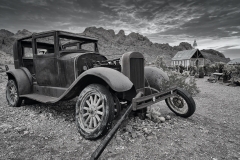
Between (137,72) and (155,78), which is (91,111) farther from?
(155,78)

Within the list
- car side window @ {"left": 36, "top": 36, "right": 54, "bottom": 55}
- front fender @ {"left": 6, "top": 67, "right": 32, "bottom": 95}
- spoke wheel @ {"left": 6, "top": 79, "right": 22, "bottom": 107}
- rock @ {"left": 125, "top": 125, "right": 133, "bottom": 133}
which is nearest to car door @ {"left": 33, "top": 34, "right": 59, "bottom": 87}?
front fender @ {"left": 6, "top": 67, "right": 32, "bottom": 95}

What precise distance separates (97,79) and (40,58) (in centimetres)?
208

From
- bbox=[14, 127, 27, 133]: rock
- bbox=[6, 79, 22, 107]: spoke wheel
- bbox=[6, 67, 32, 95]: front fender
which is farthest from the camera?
bbox=[6, 79, 22, 107]: spoke wheel

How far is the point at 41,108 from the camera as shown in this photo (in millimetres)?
4230

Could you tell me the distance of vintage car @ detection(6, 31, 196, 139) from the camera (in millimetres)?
2441

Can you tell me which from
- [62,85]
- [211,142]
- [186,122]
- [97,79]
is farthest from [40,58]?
[211,142]

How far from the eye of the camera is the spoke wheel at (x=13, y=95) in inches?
168

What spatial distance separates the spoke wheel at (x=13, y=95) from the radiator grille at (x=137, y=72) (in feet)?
10.9

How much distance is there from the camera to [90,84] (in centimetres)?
278

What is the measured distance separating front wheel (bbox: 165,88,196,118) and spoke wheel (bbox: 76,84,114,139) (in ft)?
5.68

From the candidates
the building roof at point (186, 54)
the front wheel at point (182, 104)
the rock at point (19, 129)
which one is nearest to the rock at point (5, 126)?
the rock at point (19, 129)

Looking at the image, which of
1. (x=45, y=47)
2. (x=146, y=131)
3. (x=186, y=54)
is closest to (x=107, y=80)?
(x=146, y=131)

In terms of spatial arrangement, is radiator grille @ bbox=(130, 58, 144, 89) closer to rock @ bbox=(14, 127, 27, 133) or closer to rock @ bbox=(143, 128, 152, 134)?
rock @ bbox=(143, 128, 152, 134)

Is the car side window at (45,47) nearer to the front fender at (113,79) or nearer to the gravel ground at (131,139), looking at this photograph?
the gravel ground at (131,139)
